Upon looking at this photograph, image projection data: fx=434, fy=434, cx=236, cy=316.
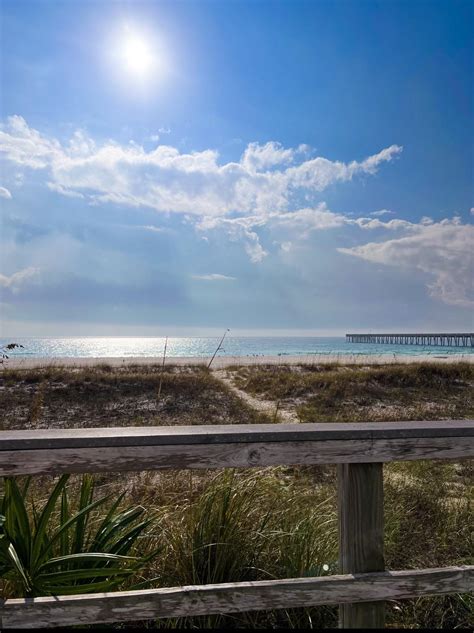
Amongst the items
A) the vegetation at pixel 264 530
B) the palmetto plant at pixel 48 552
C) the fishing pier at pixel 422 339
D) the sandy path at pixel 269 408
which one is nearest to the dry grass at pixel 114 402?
the sandy path at pixel 269 408

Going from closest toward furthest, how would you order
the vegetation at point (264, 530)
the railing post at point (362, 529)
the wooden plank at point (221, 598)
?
the wooden plank at point (221, 598), the railing post at point (362, 529), the vegetation at point (264, 530)

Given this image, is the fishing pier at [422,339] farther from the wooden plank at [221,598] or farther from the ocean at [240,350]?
the wooden plank at [221,598]

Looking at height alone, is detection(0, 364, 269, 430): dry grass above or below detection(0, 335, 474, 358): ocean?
below

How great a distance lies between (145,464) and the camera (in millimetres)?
1472

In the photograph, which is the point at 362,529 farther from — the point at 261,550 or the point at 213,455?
the point at 261,550

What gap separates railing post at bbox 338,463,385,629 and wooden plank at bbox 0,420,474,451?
0.15 m

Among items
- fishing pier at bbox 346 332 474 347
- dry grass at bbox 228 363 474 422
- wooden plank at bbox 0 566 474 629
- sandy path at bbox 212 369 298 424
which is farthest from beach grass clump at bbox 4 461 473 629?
fishing pier at bbox 346 332 474 347

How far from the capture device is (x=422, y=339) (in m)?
105

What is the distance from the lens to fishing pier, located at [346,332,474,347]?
92.1 meters

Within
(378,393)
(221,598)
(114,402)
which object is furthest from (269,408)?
(221,598)

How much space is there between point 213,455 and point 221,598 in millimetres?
498

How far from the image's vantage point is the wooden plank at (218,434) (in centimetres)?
146

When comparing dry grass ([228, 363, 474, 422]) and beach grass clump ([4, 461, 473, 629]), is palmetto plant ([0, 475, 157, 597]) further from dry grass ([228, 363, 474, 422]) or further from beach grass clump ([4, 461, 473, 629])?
dry grass ([228, 363, 474, 422])

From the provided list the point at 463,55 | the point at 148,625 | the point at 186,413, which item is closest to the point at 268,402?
the point at 186,413
